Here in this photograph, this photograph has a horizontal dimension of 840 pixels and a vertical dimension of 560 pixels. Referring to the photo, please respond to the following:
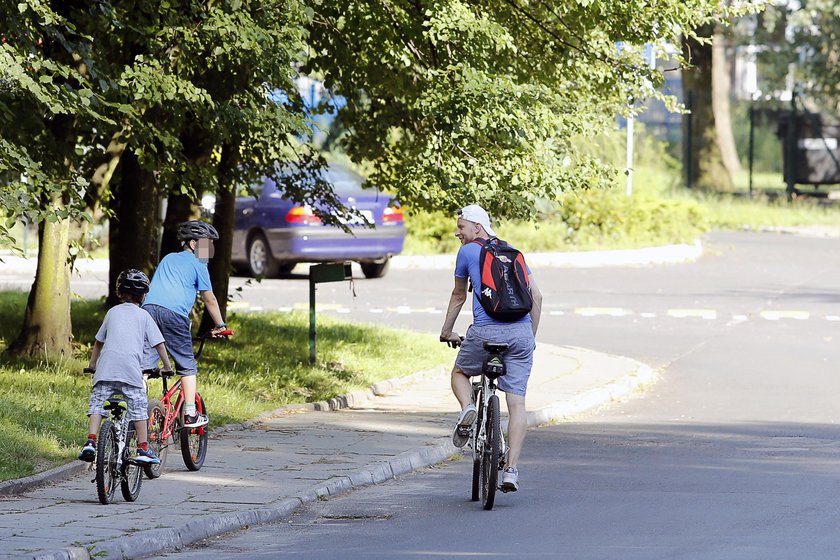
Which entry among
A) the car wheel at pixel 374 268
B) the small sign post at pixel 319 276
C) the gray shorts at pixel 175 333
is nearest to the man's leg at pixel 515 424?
the gray shorts at pixel 175 333

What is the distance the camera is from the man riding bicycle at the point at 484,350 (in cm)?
929

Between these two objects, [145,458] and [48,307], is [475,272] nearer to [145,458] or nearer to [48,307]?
[145,458]

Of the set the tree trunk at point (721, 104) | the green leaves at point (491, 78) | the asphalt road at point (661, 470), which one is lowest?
the asphalt road at point (661, 470)

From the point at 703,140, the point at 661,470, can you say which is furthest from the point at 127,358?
the point at 703,140

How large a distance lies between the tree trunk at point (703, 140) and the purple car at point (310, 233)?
2167 centimetres

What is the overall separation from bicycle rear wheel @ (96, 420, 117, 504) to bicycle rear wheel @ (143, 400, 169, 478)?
2.06 ft

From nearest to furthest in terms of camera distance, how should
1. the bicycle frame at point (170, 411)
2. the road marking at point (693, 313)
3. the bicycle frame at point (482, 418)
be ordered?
the bicycle frame at point (482, 418)
the bicycle frame at point (170, 411)
the road marking at point (693, 313)

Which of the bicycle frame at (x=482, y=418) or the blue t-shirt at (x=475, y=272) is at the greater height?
the blue t-shirt at (x=475, y=272)

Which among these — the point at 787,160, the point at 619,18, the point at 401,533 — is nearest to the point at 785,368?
the point at 619,18

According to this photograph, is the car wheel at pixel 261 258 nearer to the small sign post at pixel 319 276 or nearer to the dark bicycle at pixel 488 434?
the small sign post at pixel 319 276

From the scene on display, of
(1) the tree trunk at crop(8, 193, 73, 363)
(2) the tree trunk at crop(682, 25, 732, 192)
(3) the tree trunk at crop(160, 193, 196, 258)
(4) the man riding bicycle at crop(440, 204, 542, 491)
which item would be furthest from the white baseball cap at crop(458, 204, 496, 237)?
(2) the tree trunk at crop(682, 25, 732, 192)

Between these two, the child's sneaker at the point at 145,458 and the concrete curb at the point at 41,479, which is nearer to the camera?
the child's sneaker at the point at 145,458

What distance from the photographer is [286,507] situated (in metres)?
9.04

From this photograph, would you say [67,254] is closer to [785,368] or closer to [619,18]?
[619,18]
